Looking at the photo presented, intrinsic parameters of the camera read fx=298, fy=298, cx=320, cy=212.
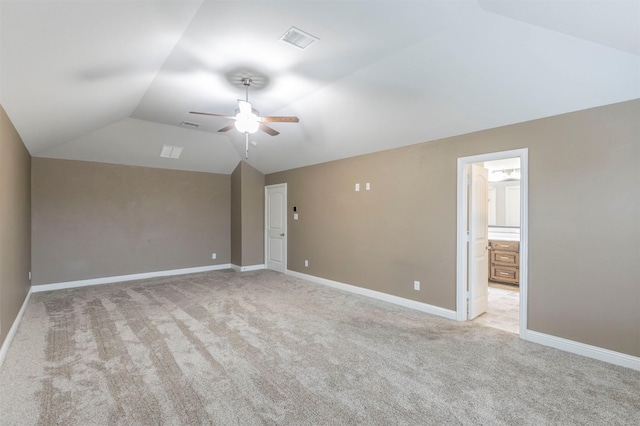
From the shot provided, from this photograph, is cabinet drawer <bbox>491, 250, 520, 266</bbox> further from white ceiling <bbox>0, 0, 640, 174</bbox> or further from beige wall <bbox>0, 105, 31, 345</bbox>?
beige wall <bbox>0, 105, 31, 345</bbox>

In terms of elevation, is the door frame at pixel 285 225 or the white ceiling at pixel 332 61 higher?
the white ceiling at pixel 332 61

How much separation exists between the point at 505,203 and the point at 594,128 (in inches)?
139

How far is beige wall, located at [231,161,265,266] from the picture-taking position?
700 cm

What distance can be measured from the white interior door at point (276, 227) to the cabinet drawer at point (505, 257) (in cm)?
431

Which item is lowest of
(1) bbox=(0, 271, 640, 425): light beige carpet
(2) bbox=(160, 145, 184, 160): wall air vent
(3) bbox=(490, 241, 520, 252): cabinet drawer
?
(1) bbox=(0, 271, 640, 425): light beige carpet

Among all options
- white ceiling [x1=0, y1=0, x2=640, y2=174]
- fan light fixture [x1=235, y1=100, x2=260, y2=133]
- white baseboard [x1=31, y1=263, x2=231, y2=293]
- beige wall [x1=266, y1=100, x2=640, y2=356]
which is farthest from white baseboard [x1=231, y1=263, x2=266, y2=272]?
fan light fixture [x1=235, y1=100, x2=260, y2=133]

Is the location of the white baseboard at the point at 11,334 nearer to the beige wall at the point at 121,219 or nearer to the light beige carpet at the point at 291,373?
the light beige carpet at the point at 291,373

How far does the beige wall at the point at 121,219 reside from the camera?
17.5 feet

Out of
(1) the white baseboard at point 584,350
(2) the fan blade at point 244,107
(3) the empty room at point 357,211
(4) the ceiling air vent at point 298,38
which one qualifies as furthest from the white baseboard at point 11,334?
(1) the white baseboard at point 584,350

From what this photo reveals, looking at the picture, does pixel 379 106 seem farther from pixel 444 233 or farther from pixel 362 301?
pixel 362 301

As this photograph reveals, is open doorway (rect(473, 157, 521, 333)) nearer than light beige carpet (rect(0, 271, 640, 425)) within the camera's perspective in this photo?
No

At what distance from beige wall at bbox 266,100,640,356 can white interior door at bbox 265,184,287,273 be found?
2.67m

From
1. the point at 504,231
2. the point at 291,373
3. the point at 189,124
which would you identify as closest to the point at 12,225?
the point at 189,124

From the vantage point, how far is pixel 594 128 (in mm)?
2824
